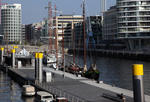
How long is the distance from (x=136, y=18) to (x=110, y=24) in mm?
33576

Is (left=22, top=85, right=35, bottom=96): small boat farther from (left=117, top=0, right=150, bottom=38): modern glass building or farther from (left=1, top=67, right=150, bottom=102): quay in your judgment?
(left=117, top=0, right=150, bottom=38): modern glass building

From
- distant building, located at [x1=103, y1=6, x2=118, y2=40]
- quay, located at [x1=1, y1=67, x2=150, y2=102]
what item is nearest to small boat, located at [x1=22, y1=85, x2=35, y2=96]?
quay, located at [x1=1, y1=67, x2=150, y2=102]

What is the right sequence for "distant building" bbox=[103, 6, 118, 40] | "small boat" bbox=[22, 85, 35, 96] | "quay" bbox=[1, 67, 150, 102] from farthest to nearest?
"distant building" bbox=[103, 6, 118, 40] < "small boat" bbox=[22, 85, 35, 96] < "quay" bbox=[1, 67, 150, 102]

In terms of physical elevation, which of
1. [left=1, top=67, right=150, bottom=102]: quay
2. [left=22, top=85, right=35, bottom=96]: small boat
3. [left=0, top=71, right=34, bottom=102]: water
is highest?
[left=1, top=67, right=150, bottom=102]: quay

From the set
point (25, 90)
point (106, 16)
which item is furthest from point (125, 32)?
point (25, 90)

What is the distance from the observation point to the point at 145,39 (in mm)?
113812

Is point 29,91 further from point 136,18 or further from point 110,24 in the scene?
point 110,24

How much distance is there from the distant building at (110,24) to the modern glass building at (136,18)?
22.1 meters

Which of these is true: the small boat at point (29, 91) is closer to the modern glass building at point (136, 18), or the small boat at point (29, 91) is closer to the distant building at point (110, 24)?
the modern glass building at point (136, 18)

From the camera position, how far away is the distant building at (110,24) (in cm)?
14012

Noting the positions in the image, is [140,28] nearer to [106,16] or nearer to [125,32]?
[125,32]

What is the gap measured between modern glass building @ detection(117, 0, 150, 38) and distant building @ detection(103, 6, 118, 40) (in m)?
22.1

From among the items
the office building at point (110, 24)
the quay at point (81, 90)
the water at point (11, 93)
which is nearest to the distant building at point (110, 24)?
the office building at point (110, 24)

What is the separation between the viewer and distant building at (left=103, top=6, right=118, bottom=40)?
5517 inches
